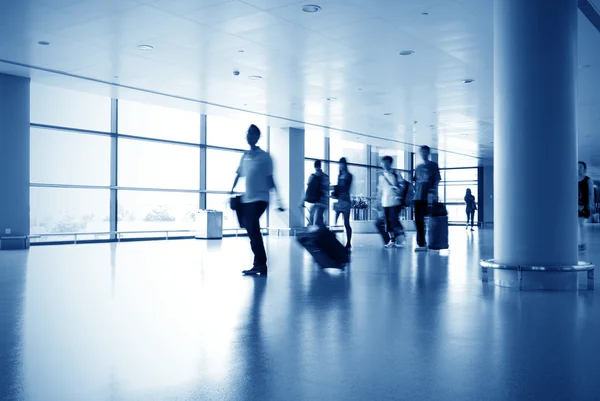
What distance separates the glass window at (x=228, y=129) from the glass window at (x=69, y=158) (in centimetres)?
412

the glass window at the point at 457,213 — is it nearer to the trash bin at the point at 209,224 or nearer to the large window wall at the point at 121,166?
the large window wall at the point at 121,166

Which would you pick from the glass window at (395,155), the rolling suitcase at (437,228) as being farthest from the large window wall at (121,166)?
the glass window at (395,155)

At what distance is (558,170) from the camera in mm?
5328

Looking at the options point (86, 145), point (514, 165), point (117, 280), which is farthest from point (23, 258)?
point (514, 165)

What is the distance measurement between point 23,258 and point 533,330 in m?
9.19

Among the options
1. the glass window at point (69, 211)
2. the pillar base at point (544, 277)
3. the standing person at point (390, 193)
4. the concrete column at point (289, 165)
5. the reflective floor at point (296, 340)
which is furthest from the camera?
the concrete column at point (289, 165)

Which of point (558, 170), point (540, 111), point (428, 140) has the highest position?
point (428, 140)

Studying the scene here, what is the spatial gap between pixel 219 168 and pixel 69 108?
5.89 meters

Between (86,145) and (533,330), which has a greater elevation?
(86,145)

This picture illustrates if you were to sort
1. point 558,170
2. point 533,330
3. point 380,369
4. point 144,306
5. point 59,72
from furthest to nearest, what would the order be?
1. point 59,72
2. point 558,170
3. point 144,306
4. point 533,330
5. point 380,369

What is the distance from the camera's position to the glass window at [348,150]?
2450 centimetres

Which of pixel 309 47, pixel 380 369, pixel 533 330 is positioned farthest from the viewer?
pixel 309 47

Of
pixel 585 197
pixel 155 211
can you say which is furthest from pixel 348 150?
pixel 585 197

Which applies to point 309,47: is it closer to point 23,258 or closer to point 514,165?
point 514,165
